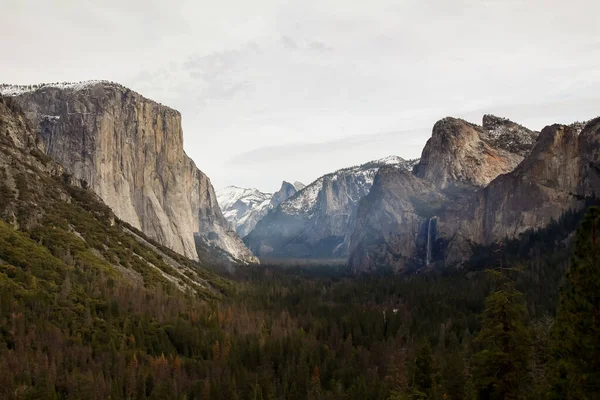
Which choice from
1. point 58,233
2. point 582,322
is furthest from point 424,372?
point 58,233

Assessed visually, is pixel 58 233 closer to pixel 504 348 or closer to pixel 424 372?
pixel 424 372

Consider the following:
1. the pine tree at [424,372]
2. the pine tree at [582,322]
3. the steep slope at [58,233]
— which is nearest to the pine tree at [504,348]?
the pine tree at [582,322]

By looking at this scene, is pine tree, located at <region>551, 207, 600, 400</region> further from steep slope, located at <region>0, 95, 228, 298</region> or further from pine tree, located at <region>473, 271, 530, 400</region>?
steep slope, located at <region>0, 95, 228, 298</region>

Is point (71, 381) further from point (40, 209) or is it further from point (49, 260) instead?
point (40, 209)

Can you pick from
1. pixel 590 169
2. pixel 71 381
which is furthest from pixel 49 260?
pixel 590 169

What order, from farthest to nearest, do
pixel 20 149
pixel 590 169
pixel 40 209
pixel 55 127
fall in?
pixel 55 127, pixel 590 169, pixel 20 149, pixel 40 209

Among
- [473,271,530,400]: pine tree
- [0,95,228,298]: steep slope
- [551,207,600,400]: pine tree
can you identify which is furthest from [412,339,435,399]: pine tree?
[0,95,228,298]: steep slope
